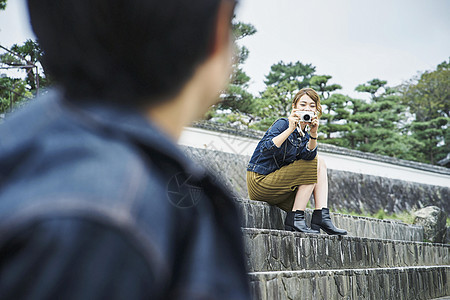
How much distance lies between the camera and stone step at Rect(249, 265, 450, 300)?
A: 2.60 meters

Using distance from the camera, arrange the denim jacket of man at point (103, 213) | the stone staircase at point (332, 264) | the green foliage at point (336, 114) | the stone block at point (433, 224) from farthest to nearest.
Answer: the green foliage at point (336, 114) → the stone block at point (433, 224) → the stone staircase at point (332, 264) → the denim jacket of man at point (103, 213)

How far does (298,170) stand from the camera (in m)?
3.80

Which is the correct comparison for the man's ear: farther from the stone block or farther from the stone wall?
the stone block

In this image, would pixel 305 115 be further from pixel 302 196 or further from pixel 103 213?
pixel 103 213

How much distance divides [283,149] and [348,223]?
1759 millimetres

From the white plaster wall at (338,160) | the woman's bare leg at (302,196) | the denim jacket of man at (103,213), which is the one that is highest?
the white plaster wall at (338,160)

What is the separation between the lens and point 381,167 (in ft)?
39.8

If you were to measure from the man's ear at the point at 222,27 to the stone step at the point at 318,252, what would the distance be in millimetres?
1921

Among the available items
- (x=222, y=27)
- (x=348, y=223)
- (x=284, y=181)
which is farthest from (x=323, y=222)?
(x=222, y=27)

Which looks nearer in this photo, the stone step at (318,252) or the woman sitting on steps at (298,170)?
the stone step at (318,252)

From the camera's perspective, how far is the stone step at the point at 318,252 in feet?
9.77

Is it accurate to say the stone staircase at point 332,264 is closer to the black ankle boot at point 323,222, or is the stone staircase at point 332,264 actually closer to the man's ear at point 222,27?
the black ankle boot at point 323,222

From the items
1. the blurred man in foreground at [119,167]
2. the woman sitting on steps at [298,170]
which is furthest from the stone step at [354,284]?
the blurred man in foreground at [119,167]

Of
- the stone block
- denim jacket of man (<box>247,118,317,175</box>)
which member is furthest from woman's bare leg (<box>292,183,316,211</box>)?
the stone block
